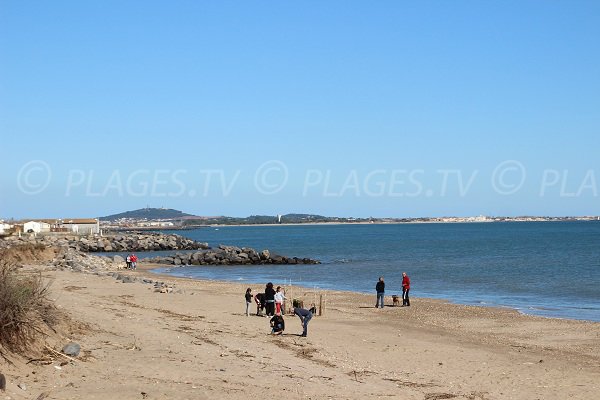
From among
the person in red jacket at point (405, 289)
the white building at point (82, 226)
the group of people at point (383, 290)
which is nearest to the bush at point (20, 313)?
the group of people at point (383, 290)

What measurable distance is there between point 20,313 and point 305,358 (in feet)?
18.5

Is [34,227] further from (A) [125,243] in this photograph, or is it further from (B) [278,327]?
(B) [278,327]

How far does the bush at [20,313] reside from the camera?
35.7ft

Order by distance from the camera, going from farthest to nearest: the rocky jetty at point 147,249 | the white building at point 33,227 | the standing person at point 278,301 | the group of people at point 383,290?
the white building at point 33,227 < the rocky jetty at point 147,249 < the group of people at point 383,290 < the standing person at point 278,301

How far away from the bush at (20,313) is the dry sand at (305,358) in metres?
0.40

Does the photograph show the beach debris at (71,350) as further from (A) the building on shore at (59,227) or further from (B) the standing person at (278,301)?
(A) the building on shore at (59,227)

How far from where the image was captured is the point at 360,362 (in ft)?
47.9

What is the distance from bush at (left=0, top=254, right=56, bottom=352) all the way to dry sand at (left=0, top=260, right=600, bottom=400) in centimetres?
40

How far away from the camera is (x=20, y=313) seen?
11195mm

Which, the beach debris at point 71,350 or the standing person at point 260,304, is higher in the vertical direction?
the beach debris at point 71,350

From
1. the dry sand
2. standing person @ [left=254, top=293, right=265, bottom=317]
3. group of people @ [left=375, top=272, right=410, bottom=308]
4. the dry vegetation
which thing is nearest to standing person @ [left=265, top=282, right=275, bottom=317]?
standing person @ [left=254, top=293, right=265, bottom=317]

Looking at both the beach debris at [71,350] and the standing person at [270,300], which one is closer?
the beach debris at [71,350]

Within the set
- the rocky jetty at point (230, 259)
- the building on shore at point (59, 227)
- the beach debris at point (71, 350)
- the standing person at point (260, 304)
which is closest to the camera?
the beach debris at point (71, 350)

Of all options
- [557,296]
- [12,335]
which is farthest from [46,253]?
[12,335]
